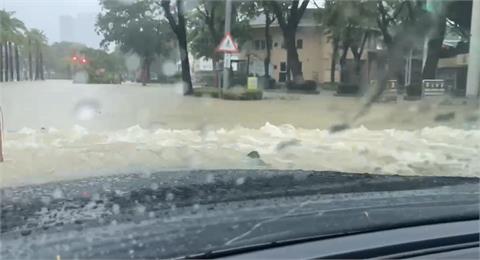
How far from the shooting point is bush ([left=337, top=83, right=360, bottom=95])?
4250mm

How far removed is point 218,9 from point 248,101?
73.2 inches

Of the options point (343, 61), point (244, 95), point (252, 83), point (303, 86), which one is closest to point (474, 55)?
point (343, 61)

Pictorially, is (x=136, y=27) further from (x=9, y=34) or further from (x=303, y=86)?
(x=303, y=86)

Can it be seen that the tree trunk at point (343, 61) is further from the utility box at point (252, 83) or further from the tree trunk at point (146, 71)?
the tree trunk at point (146, 71)

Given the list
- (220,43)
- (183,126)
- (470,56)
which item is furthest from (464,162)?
(183,126)

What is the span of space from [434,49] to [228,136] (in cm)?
256

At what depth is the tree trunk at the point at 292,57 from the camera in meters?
4.38

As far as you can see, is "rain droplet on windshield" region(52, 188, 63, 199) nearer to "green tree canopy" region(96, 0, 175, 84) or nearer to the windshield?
the windshield

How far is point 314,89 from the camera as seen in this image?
4.69 meters

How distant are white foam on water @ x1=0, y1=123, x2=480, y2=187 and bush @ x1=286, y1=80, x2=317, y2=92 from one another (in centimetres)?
49

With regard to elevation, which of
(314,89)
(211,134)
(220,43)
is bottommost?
(211,134)

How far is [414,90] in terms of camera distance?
168 inches

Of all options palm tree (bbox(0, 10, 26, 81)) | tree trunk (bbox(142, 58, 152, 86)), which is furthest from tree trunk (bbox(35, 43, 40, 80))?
tree trunk (bbox(142, 58, 152, 86))

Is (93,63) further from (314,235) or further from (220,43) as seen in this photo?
(314,235)
